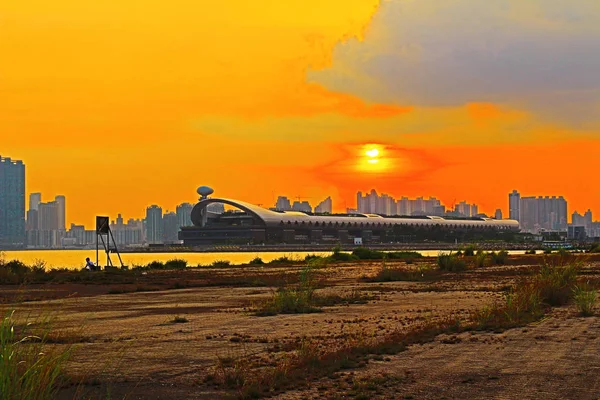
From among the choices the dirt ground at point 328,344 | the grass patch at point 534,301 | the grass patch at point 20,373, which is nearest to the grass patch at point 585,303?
the grass patch at point 534,301

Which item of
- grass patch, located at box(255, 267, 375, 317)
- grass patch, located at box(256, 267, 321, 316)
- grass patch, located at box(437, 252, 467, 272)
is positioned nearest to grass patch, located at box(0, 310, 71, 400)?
grass patch, located at box(255, 267, 375, 317)

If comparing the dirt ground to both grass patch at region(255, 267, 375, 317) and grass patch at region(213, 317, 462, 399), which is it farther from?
grass patch at region(255, 267, 375, 317)

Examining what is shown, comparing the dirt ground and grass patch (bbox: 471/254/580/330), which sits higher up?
grass patch (bbox: 471/254/580/330)

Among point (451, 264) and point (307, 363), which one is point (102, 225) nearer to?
point (451, 264)

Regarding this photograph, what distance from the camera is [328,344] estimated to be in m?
19.1

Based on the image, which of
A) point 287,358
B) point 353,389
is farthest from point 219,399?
point 287,358

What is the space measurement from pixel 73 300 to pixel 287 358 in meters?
19.6

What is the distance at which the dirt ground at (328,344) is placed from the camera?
13633mm

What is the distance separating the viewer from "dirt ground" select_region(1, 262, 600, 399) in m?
13.6

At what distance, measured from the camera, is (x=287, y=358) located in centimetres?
1684

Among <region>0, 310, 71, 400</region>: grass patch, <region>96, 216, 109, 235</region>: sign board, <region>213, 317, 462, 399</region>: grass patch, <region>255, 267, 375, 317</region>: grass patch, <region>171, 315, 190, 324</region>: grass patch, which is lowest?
<region>213, 317, 462, 399</region>: grass patch

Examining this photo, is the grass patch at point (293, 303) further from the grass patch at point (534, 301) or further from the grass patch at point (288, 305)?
the grass patch at point (534, 301)

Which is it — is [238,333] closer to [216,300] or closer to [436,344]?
[436,344]

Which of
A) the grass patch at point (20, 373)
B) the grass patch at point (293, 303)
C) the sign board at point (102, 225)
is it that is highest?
the sign board at point (102, 225)
